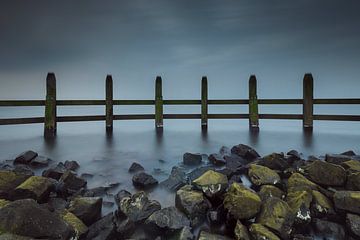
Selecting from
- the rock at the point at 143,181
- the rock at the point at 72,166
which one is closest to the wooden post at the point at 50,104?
the rock at the point at 72,166

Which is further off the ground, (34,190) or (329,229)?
(34,190)

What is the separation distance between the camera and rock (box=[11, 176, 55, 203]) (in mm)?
2893

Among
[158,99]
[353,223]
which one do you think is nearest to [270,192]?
[353,223]

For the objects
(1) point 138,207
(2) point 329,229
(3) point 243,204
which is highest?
(3) point 243,204

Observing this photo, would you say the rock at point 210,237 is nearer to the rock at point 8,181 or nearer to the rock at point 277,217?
the rock at point 277,217

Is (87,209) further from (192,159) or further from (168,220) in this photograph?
(192,159)

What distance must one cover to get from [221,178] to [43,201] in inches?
84.1

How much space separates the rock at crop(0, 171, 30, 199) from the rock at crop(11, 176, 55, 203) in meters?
0.15

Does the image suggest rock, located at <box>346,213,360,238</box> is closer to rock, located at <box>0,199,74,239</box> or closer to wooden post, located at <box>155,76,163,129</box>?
rock, located at <box>0,199,74,239</box>

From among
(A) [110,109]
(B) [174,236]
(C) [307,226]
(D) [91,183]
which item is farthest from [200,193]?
(A) [110,109]

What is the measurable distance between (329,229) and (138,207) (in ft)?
6.47

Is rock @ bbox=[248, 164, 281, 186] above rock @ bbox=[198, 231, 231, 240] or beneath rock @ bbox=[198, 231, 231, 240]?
above

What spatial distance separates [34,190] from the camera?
116 inches

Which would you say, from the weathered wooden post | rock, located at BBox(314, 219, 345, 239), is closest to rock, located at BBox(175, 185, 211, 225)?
rock, located at BBox(314, 219, 345, 239)
